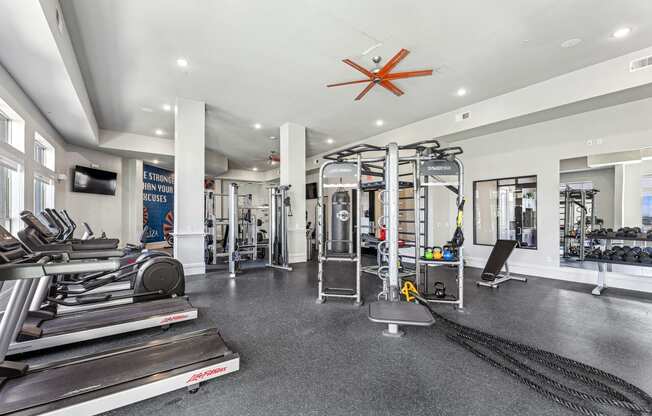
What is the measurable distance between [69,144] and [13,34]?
6.18 metres

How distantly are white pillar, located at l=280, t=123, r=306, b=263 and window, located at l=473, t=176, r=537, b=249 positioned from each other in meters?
4.37

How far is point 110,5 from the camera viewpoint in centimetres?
318

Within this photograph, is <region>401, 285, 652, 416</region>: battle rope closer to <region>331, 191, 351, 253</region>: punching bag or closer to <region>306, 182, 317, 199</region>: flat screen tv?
<region>331, 191, 351, 253</region>: punching bag

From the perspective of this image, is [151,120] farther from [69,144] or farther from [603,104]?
[603,104]

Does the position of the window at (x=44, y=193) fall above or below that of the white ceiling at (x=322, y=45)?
below

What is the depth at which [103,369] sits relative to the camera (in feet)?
6.23

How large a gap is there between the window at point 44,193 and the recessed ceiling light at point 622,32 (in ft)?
34.4

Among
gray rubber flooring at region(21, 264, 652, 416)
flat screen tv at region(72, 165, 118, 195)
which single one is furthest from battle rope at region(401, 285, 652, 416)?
flat screen tv at region(72, 165, 118, 195)

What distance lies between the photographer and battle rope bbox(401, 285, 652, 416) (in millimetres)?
1796

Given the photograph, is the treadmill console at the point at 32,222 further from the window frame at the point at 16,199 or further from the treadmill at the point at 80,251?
the window frame at the point at 16,199

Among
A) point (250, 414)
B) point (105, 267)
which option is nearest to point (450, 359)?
point (250, 414)

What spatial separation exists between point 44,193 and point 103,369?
23.3ft

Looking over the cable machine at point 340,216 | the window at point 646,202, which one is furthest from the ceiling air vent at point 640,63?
the cable machine at point 340,216

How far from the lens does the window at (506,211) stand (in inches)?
233
